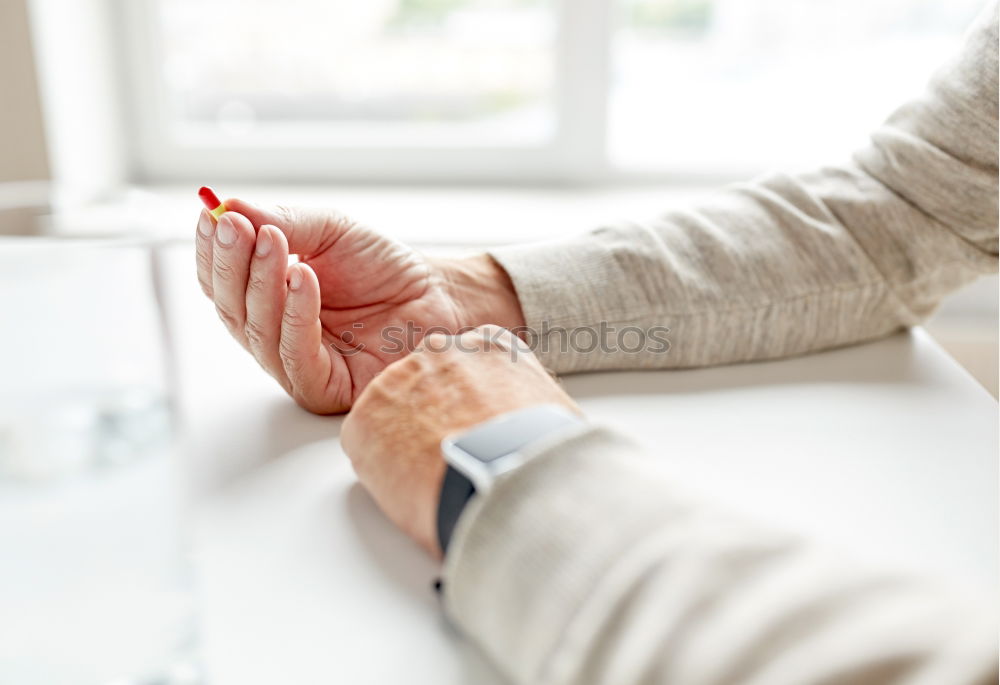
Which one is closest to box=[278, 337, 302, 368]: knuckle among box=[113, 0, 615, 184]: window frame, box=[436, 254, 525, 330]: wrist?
box=[436, 254, 525, 330]: wrist

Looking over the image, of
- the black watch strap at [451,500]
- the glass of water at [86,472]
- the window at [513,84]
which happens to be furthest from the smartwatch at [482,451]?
the window at [513,84]

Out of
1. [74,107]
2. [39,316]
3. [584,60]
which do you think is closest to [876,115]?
[584,60]

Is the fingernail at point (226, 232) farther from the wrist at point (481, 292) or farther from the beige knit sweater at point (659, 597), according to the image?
the beige knit sweater at point (659, 597)

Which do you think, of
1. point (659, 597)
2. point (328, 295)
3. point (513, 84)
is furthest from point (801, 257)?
point (513, 84)

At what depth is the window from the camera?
1434 millimetres

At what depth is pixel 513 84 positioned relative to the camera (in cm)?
148

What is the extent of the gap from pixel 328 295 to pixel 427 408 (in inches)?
9.1

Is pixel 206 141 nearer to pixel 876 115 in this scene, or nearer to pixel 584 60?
pixel 584 60

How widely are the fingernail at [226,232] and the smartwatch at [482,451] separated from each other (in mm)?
241

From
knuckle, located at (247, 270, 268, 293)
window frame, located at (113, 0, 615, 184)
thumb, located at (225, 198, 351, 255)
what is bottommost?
window frame, located at (113, 0, 615, 184)

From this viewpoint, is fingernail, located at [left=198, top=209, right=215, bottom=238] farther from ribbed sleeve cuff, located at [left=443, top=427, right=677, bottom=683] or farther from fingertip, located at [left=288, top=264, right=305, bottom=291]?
ribbed sleeve cuff, located at [left=443, top=427, right=677, bottom=683]

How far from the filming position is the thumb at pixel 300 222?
0.61 meters

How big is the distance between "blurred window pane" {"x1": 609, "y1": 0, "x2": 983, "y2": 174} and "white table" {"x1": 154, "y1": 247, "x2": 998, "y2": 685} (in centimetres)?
85

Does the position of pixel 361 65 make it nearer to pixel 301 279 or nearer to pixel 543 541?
pixel 301 279
